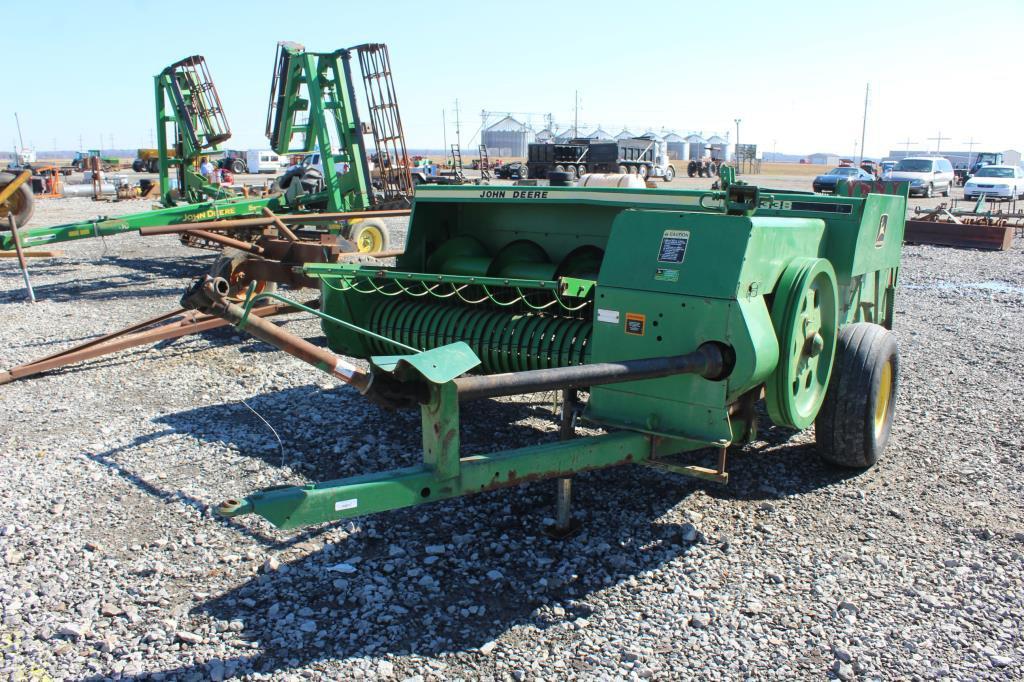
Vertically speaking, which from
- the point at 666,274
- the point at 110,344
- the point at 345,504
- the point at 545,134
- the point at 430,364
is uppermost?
the point at 545,134

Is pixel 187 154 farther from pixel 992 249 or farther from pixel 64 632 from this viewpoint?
pixel 992 249

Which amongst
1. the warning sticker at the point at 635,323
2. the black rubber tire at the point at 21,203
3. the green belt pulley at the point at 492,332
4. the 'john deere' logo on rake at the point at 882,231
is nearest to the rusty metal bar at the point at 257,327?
the warning sticker at the point at 635,323

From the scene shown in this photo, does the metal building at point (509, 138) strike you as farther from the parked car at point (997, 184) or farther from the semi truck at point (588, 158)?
the parked car at point (997, 184)

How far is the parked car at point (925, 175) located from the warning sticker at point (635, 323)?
29.6 m

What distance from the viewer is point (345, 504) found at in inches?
107

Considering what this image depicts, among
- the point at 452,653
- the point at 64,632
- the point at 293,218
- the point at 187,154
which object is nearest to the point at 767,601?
the point at 452,653

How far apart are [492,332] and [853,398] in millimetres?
2066

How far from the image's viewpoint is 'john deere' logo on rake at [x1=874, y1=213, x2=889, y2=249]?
5086 mm

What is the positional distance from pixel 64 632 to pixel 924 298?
1001cm

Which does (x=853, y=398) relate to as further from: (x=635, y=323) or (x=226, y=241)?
(x=226, y=241)

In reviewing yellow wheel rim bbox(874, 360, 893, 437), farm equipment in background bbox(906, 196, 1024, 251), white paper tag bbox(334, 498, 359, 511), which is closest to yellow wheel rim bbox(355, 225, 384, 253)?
yellow wheel rim bbox(874, 360, 893, 437)

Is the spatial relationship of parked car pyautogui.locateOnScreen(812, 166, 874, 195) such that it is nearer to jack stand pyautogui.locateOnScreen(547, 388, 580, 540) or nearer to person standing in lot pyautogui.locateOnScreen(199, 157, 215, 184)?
person standing in lot pyautogui.locateOnScreen(199, 157, 215, 184)

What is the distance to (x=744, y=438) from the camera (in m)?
4.10

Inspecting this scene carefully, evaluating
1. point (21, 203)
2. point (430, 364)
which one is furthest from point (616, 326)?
point (21, 203)
